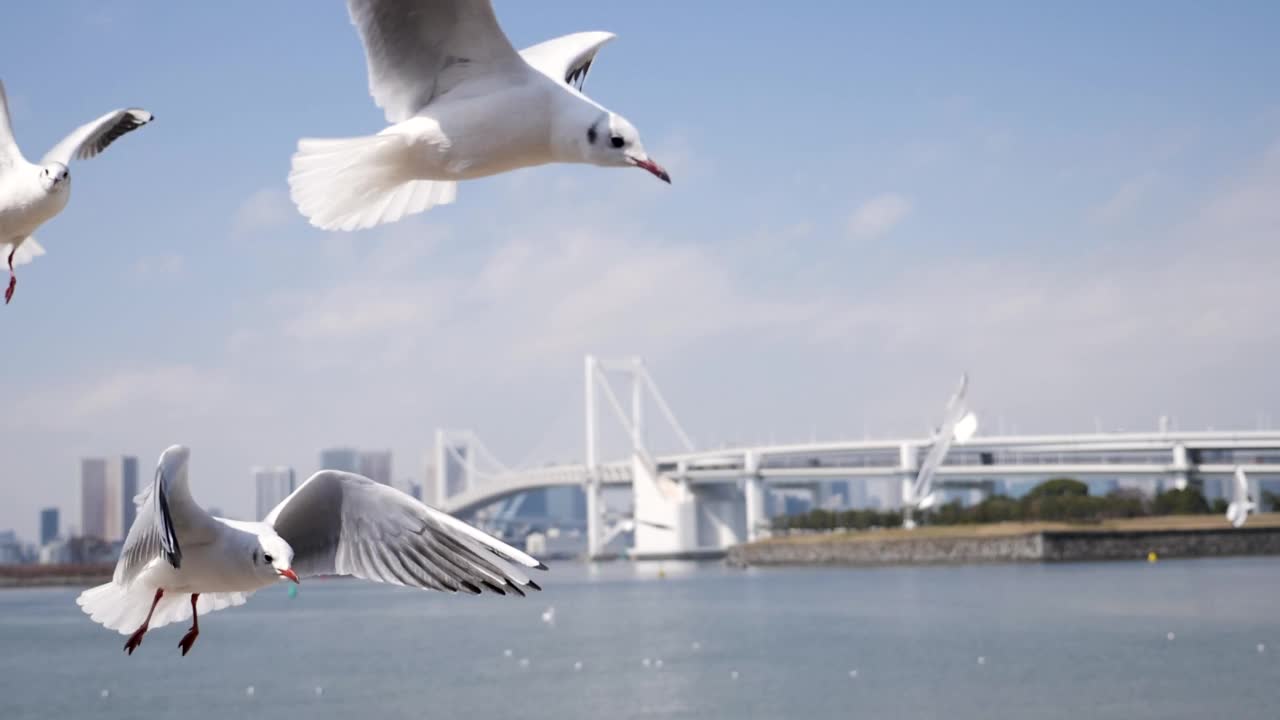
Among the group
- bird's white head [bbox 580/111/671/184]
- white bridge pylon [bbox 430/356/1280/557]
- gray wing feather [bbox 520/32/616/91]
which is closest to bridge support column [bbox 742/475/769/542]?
white bridge pylon [bbox 430/356/1280/557]

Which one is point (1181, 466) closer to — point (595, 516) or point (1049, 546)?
point (1049, 546)

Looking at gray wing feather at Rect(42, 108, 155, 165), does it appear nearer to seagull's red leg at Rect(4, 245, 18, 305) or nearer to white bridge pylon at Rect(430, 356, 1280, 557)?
seagull's red leg at Rect(4, 245, 18, 305)

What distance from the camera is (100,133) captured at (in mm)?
2373

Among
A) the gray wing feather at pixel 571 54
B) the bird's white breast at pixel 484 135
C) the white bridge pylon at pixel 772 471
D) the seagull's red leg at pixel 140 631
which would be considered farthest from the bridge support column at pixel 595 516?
the bird's white breast at pixel 484 135

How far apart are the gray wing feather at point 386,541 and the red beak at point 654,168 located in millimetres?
431

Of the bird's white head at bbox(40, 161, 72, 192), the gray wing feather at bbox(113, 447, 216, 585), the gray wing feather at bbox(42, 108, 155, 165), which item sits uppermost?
the gray wing feather at bbox(42, 108, 155, 165)

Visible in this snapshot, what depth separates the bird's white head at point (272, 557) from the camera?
73.7 inches

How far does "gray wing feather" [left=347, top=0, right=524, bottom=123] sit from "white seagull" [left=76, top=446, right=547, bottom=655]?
0.54 metres

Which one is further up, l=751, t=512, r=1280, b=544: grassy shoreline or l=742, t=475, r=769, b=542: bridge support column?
l=742, t=475, r=769, b=542: bridge support column

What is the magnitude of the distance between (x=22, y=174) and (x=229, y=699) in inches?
724

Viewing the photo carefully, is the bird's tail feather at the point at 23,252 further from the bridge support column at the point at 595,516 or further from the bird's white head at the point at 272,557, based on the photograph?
the bridge support column at the point at 595,516

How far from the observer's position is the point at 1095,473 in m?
46.7

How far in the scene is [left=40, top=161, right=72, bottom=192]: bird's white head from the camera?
2.00m

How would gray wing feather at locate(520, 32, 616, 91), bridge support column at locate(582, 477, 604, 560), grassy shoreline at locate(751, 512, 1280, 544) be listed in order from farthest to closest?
bridge support column at locate(582, 477, 604, 560), grassy shoreline at locate(751, 512, 1280, 544), gray wing feather at locate(520, 32, 616, 91)
